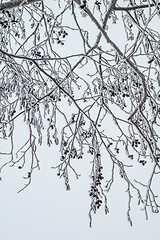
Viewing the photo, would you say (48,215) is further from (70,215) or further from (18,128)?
(18,128)

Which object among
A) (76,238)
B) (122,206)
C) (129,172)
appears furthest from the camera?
(76,238)

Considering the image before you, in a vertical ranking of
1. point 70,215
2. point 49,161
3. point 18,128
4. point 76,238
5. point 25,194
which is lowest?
point 76,238

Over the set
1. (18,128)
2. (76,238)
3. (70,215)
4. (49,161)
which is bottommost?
(76,238)

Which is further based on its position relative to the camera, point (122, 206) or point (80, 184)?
point (80, 184)

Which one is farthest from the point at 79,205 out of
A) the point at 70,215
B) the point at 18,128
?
the point at 18,128

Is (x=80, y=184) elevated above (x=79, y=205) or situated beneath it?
elevated above

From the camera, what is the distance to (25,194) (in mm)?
7098

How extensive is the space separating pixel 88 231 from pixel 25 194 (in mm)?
1828

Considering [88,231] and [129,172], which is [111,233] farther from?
[129,172]

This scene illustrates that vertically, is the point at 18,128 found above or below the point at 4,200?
above

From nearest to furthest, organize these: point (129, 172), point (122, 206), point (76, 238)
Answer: point (129, 172) → point (122, 206) → point (76, 238)

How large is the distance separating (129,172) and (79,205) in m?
1.68

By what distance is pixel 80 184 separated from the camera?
23.7 ft

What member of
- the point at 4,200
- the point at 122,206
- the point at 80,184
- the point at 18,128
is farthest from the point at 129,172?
the point at 4,200
